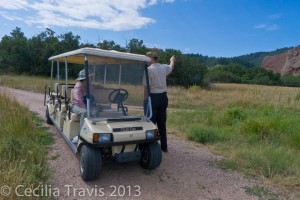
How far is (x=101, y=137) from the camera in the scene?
4.07 meters

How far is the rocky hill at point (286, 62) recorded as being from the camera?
96062 millimetres

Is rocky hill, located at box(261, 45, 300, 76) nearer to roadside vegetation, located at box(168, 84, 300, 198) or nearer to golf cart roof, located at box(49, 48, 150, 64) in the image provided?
roadside vegetation, located at box(168, 84, 300, 198)

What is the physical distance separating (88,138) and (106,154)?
21.9 inches

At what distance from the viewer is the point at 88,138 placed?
4.11 m

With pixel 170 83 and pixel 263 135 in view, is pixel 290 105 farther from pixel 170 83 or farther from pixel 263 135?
pixel 170 83

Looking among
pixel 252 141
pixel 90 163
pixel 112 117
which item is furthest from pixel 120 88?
pixel 252 141

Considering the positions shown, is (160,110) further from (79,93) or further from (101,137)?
(101,137)

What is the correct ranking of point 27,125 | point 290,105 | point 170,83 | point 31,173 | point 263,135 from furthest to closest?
point 170,83, point 290,105, point 263,135, point 27,125, point 31,173

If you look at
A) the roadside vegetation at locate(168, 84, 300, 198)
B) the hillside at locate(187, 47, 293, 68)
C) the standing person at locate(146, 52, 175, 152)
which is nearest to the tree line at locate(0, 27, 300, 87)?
the roadside vegetation at locate(168, 84, 300, 198)

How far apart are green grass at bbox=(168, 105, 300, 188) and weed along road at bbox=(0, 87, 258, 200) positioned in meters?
0.50

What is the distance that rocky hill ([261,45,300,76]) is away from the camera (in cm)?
9606

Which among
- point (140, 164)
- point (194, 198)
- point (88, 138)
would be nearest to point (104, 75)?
point (88, 138)

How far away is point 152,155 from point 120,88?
137cm

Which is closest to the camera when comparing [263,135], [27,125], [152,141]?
[152,141]
